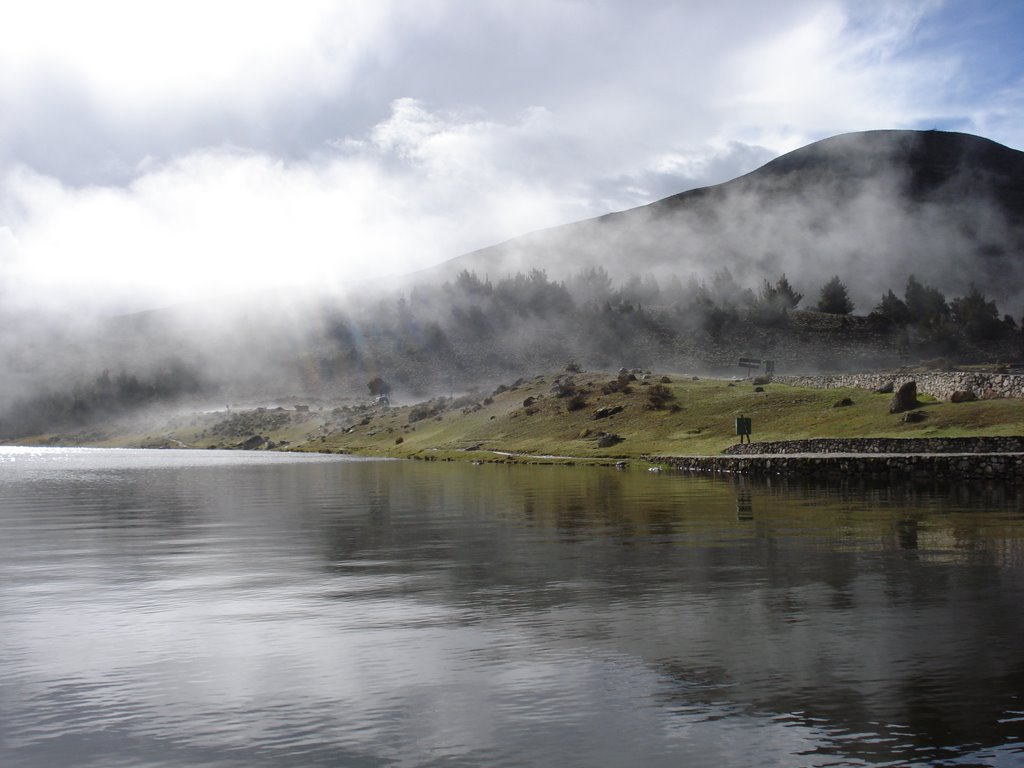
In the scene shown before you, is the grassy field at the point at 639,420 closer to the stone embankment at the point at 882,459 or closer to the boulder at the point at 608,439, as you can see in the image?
the boulder at the point at 608,439

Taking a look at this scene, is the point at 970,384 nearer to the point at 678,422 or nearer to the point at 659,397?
the point at 678,422

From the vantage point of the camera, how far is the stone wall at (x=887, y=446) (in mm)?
58406

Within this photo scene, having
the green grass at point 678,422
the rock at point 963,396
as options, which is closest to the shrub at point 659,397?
the green grass at point 678,422

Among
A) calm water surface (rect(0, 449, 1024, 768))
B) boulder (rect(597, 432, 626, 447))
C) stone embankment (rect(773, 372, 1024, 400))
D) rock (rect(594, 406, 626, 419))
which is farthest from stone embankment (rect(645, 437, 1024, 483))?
rock (rect(594, 406, 626, 419))

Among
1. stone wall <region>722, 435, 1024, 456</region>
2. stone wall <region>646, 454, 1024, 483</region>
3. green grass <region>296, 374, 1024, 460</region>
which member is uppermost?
green grass <region>296, 374, 1024, 460</region>

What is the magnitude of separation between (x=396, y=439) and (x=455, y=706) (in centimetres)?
14914

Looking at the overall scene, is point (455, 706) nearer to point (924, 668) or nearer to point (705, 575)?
point (924, 668)

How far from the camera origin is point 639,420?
4382 inches

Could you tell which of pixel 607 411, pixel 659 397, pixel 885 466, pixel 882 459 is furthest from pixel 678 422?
pixel 885 466

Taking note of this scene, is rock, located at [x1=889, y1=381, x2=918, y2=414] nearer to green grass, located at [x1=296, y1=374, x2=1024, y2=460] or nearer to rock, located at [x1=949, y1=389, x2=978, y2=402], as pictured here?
green grass, located at [x1=296, y1=374, x2=1024, y2=460]

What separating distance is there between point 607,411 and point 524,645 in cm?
10382

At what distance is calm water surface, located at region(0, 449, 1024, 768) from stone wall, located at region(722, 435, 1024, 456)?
82.2 ft

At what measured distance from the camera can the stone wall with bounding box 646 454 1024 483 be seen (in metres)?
55.3

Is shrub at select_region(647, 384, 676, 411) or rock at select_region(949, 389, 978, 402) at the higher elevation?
shrub at select_region(647, 384, 676, 411)
